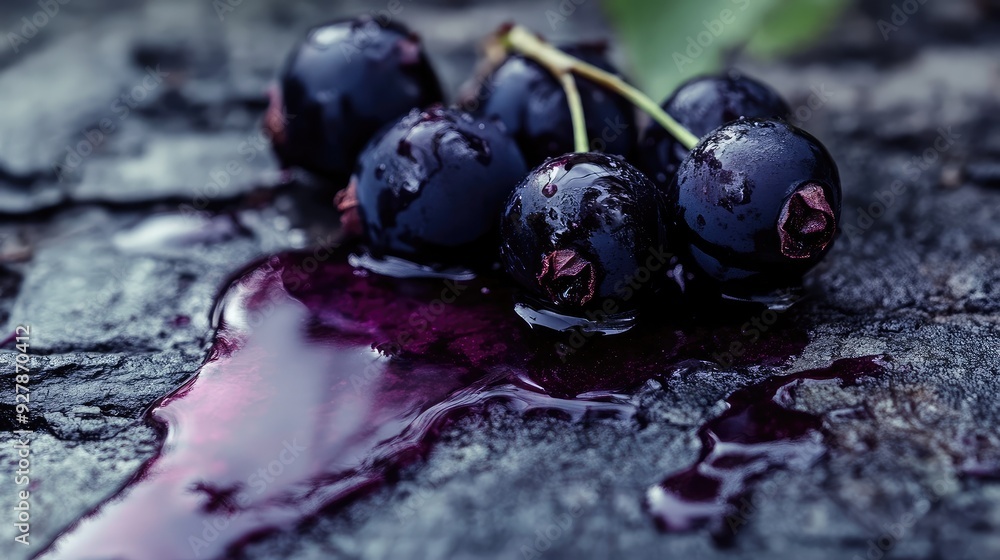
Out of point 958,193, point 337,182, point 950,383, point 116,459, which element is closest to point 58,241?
point 337,182

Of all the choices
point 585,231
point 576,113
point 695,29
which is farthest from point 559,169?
point 695,29

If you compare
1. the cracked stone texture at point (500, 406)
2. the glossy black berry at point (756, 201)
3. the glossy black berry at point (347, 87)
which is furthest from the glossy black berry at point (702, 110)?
the glossy black berry at point (347, 87)

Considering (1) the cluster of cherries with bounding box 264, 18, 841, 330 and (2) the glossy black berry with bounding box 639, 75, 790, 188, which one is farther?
(2) the glossy black berry with bounding box 639, 75, 790, 188

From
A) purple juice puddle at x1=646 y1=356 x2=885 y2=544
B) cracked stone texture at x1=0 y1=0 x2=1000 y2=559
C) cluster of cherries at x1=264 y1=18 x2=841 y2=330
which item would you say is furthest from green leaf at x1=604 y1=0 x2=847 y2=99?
purple juice puddle at x1=646 y1=356 x2=885 y2=544

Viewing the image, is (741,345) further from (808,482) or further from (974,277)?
(974,277)

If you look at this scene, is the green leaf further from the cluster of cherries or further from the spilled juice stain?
the spilled juice stain

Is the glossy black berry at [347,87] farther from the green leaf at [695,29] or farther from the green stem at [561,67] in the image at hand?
the green leaf at [695,29]
